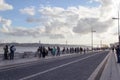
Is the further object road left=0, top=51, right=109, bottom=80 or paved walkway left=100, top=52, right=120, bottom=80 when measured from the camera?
paved walkway left=100, top=52, right=120, bottom=80

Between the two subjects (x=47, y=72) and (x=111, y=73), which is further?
(x=47, y=72)

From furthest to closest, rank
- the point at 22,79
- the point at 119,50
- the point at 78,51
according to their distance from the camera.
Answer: the point at 78,51 < the point at 119,50 < the point at 22,79

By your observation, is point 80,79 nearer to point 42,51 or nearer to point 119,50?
point 119,50

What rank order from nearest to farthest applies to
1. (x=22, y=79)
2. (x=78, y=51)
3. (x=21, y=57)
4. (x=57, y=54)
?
(x=22, y=79)
(x=21, y=57)
(x=57, y=54)
(x=78, y=51)

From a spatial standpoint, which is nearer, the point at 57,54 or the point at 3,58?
the point at 3,58

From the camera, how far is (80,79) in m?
19.8

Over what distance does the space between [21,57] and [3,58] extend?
948 cm

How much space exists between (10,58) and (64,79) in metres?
28.2

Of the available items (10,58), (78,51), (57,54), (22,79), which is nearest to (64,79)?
(22,79)

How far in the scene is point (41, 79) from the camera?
1925cm

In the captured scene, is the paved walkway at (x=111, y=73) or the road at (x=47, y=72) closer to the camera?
the road at (x=47, y=72)

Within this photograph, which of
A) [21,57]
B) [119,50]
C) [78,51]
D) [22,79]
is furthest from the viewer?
[78,51]

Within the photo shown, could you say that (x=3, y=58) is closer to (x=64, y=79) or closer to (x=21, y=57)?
(x=21, y=57)

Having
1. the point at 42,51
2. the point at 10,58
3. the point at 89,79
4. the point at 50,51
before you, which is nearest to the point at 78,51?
the point at 50,51
